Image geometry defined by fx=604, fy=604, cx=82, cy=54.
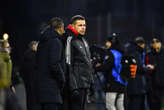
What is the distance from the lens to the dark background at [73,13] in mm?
19141

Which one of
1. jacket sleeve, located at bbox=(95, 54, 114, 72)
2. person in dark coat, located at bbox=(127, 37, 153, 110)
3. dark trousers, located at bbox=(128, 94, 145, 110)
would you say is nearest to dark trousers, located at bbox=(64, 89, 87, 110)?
jacket sleeve, located at bbox=(95, 54, 114, 72)

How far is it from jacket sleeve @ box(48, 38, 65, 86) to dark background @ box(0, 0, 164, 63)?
10.00 meters

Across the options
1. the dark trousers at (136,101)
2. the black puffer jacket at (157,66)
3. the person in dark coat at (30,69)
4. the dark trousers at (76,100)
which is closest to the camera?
the dark trousers at (76,100)

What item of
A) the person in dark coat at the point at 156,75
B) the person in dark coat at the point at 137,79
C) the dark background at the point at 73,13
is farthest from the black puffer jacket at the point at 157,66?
the dark background at the point at 73,13

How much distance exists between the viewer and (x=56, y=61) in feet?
26.9

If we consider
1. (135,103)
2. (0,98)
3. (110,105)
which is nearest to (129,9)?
(135,103)

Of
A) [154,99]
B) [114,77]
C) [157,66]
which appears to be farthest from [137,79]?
[154,99]

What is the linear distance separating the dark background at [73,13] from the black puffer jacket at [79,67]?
952 cm

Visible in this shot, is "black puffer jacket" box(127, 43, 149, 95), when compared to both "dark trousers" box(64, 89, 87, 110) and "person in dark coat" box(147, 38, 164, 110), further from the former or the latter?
"dark trousers" box(64, 89, 87, 110)

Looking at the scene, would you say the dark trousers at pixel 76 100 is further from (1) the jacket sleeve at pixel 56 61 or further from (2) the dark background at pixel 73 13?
(2) the dark background at pixel 73 13

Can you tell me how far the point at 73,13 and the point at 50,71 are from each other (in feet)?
36.8

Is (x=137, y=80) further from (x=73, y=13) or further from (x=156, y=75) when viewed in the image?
(x=73, y=13)

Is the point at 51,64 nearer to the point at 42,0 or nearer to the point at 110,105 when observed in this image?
the point at 110,105

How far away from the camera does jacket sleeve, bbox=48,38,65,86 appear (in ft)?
26.9
